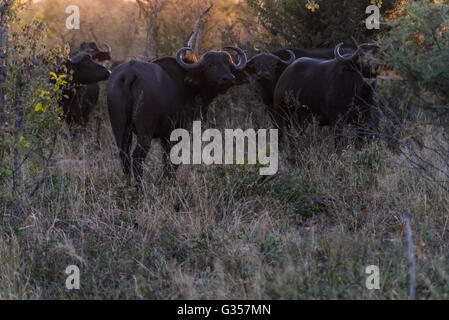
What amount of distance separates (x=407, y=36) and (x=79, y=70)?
5715 millimetres

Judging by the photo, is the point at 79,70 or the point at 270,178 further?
the point at 79,70

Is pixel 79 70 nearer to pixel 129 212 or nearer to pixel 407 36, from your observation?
pixel 129 212

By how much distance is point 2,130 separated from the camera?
5.34 m

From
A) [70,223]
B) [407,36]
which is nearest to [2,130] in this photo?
[70,223]

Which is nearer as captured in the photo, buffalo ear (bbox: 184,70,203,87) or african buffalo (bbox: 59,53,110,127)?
buffalo ear (bbox: 184,70,203,87)

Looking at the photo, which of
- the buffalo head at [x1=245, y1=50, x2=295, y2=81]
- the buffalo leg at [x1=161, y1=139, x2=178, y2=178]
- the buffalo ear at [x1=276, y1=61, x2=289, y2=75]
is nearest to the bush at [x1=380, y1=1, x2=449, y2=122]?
the buffalo leg at [x1=161, y1=139, x2=178, y2=178]

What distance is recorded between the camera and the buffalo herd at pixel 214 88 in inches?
261

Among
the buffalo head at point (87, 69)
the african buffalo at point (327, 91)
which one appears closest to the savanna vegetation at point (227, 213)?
the african buffalo at point (327, 91)

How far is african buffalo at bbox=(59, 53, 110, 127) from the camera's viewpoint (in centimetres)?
942

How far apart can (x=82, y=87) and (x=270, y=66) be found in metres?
3.21

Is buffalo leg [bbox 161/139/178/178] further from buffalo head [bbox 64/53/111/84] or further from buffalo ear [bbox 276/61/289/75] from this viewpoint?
buffalo ear [bbox 276/61/289/75]

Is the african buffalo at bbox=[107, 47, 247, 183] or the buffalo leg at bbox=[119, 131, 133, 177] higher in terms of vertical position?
the african buffalo at bbox=[107, 47, 247, 183]

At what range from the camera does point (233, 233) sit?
17.0ft

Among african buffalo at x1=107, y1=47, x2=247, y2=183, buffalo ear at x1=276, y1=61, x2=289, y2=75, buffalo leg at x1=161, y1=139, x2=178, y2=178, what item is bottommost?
buffalo leg at x1=161, y1=139, x2=178, y2=178
